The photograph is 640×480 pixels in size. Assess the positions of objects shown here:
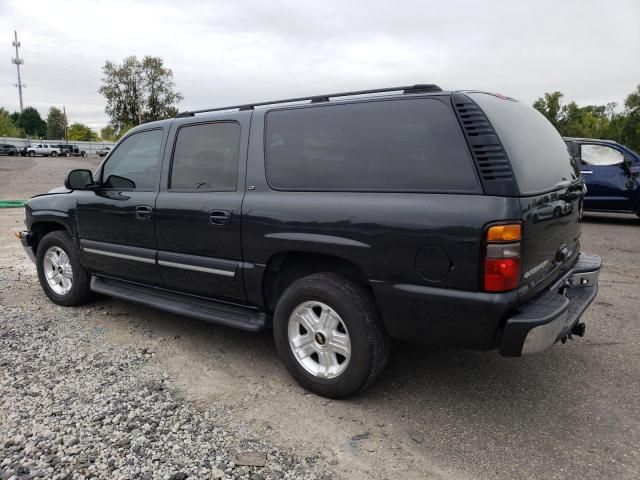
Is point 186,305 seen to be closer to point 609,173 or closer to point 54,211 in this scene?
point 54,211

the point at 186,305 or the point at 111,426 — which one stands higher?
the point at 186,305

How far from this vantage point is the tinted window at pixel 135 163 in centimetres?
417

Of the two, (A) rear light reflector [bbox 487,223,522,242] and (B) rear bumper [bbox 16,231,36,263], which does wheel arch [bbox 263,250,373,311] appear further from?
(B) rear bumper [bbox 16,231,36,263]

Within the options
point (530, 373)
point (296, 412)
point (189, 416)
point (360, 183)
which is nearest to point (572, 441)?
point (530, 373)

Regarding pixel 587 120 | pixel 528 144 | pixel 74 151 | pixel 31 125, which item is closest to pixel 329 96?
pixel 528 144

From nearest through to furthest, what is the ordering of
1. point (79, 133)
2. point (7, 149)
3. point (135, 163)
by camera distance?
point (135, 163)
point (7, 149)
point (79, 133)

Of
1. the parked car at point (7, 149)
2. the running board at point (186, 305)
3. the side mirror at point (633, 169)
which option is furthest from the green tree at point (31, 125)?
the running board at point (186, 305)

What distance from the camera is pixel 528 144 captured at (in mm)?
2959

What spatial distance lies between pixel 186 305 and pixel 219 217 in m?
0.84

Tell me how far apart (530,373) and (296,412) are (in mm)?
1683

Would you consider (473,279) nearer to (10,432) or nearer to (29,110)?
(10,432)

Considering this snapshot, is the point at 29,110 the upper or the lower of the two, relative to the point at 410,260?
upper

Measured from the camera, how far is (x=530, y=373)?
351 centimetres

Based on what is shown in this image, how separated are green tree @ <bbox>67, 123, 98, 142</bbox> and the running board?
102 meters
